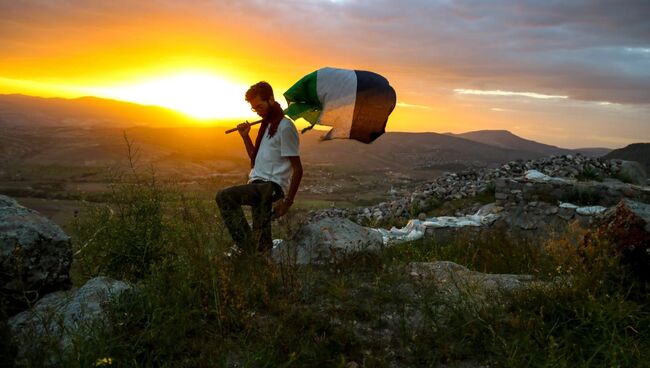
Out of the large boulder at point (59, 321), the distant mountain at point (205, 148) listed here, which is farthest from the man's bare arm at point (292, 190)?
the distant mountain at point (205, 148)

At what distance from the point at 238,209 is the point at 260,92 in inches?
53.3

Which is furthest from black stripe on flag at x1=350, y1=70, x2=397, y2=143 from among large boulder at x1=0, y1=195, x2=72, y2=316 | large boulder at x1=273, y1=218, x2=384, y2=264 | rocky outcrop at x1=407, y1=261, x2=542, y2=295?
large boulder at x1=0, y1=195, x2=72, y2=316

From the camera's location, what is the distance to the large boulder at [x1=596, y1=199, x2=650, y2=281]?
12.8 ft

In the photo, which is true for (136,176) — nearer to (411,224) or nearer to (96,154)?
(411,224)

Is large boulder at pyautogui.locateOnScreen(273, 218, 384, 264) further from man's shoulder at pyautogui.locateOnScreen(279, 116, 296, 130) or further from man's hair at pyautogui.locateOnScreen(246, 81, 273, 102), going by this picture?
man's hair at pyautogui.locateOnScreen(246, 81, 273, 102)

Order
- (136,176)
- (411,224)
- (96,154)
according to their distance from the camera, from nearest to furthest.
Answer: (136,176) < (411,224) < (96,154)

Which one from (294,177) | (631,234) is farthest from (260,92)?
(631,234)

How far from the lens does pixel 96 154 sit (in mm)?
87000

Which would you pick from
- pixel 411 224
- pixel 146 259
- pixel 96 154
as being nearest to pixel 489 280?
pixel 146 259

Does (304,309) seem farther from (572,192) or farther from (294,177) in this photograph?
(572,192)

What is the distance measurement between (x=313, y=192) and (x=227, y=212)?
55099mm

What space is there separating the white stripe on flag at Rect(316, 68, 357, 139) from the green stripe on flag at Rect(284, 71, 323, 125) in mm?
87

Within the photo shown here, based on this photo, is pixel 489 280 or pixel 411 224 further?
pixel 411 224

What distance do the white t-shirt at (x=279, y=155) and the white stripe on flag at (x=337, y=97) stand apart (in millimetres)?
667
